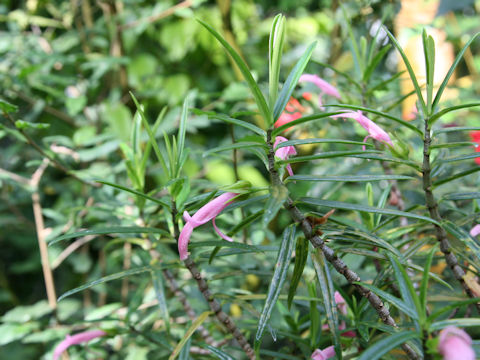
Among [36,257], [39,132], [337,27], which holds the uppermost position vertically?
[337,27]

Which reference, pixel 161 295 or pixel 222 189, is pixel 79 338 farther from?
pixel 222 189

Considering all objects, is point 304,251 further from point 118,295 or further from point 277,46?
point 118,295

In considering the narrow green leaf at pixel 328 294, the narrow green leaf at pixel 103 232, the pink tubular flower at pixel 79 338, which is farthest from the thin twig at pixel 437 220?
the pink tubular flower at pixel 79 338

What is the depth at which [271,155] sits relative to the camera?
1.01 feet

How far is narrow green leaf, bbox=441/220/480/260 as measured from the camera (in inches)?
13.3

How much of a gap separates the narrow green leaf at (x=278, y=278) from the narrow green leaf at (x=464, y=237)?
14 cm

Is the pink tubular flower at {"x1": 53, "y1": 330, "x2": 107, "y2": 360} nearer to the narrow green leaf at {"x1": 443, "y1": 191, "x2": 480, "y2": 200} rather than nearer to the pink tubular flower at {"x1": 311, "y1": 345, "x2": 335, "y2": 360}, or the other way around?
the pink tubular flower at {"x1": 311, "y1": 345, "x2": 335, "y2": 360}

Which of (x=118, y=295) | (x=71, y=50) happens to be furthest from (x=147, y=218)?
(x=71, y=50)

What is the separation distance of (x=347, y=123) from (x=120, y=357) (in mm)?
563

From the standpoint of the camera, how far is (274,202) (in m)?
0.28

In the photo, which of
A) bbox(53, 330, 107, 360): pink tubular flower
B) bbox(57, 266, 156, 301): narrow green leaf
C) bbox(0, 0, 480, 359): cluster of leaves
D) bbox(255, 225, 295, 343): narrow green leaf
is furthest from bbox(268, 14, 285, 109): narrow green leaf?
bbox(53, 330, 107, 360): pink tubular flower

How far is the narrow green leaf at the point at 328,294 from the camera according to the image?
0.31 meters

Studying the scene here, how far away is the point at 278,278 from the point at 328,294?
0.15ft

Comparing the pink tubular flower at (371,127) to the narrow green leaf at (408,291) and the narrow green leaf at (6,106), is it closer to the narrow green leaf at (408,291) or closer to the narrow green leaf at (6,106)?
the narrow green leaf at (408,291)
